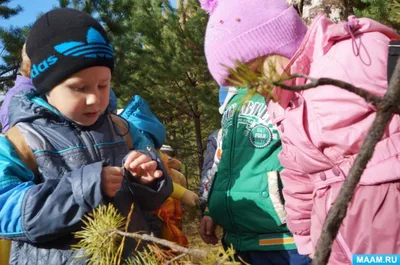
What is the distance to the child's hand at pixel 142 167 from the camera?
1278mm

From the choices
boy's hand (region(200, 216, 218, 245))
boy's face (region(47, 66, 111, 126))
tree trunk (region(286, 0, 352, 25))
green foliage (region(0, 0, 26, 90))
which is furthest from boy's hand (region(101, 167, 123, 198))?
green foliage (region(0, 0, 26, 90))

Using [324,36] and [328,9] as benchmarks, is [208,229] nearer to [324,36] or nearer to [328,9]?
[324,36]

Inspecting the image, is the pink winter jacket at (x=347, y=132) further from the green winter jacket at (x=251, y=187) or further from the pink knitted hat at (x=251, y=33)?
the green winter jacket at (x=251, y=187)

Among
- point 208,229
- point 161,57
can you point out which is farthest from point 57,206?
point 161,57

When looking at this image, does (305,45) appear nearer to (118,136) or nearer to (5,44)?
(118,136)

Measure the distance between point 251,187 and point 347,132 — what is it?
26.5 inches

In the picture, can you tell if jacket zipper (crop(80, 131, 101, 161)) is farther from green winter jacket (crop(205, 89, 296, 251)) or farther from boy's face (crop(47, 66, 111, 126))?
green winter jacket (crop(205, 89, 296, 251))

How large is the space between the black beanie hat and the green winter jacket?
547mm

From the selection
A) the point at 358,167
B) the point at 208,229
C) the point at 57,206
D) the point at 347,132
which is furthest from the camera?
the point at 208,229

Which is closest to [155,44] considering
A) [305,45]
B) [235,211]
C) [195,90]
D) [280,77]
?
[195,90]

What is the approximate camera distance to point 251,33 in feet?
4.83

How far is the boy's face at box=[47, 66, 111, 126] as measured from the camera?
140 cm

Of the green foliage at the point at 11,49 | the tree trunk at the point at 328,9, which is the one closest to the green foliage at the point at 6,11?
the green foliage at the point at 11,49

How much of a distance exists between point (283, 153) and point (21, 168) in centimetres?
79
